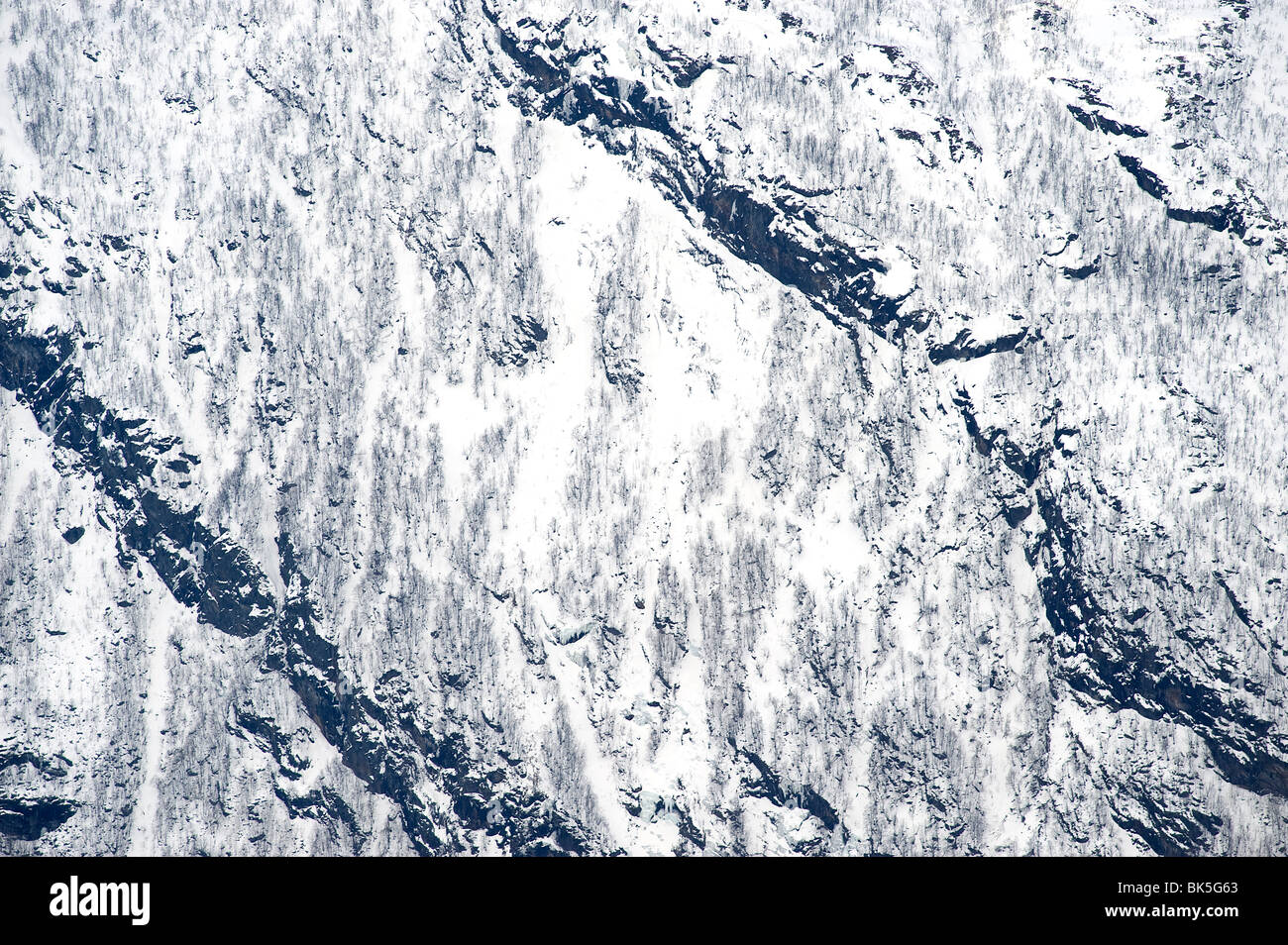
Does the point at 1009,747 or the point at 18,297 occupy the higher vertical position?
the point at 18,297

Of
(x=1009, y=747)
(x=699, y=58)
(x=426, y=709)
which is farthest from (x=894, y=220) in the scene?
(x=426, y=709)

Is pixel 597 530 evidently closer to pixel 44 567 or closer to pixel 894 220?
pixel 894 220

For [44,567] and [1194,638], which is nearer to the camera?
[1194,638]

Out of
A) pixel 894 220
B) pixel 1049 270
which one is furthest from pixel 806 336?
pixel 1049 270

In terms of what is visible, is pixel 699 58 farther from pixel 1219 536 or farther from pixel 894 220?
pixel 1219 536

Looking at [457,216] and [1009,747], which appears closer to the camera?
[1009,747]

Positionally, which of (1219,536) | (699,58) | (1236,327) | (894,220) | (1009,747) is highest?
(699,58)
